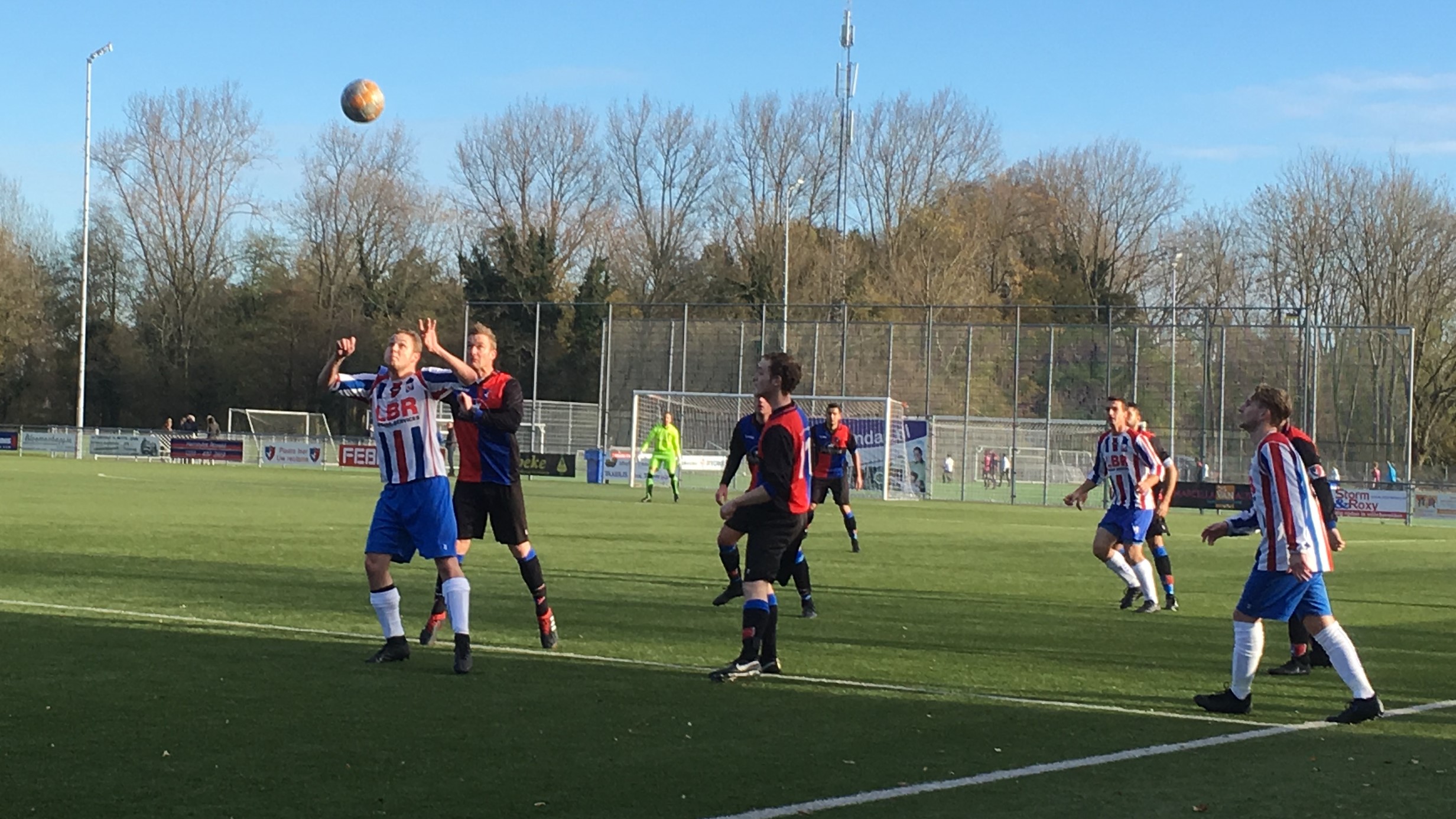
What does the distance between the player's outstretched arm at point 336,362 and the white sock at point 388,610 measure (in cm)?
133

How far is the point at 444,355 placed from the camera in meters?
Answer: 9.17

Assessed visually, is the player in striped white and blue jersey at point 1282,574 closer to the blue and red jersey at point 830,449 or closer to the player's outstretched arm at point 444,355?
the player's outstretched arm at point 444,355

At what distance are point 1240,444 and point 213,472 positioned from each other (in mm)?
30184

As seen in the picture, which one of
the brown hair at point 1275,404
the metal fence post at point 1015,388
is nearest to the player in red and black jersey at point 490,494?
the brown hair at point 1275,404

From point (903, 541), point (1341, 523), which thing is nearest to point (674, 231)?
point (1341, 523)

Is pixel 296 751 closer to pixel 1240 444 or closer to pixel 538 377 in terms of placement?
pixel 1240 444

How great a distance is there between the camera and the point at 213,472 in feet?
150

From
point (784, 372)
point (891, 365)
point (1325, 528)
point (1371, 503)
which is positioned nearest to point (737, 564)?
point (784, 372)

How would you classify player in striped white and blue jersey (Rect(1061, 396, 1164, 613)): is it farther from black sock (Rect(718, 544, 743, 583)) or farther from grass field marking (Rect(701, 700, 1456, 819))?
grass field marking (Rect(701, 700, 1456, 819))

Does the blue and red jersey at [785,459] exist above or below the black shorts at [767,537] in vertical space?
above

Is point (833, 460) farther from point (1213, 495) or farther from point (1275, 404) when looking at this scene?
point (1213, 495)

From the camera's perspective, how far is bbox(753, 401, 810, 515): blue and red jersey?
9016 millimetres

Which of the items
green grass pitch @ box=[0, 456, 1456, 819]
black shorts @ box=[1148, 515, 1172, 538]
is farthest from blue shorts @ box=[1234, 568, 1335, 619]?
black shorts @ box=[1148, 515, 1172, 538]

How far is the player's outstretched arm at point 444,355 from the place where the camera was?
28.7 ft
